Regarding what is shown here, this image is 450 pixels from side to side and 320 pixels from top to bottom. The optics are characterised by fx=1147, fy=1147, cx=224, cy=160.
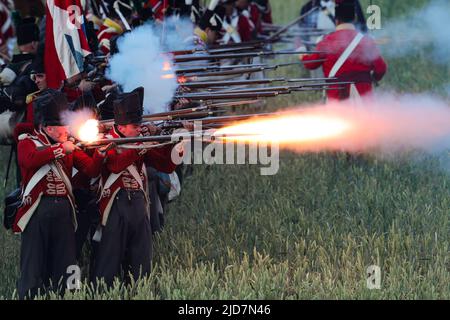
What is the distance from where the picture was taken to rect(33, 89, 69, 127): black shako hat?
9195mm

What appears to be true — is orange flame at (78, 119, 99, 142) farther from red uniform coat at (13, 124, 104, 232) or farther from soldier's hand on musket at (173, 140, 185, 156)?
soldier's hand on musket at (173, 140, 185, 156)

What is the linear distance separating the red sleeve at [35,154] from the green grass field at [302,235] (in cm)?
109

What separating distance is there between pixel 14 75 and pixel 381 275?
14.5ft

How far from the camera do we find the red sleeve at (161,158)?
9.63m

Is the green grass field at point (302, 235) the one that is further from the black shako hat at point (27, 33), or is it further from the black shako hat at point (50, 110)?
the black shako hat at point (27, 33)

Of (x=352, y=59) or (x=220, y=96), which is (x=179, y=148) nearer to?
(x=220, y=96)

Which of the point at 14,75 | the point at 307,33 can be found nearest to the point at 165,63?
the point at 14,75

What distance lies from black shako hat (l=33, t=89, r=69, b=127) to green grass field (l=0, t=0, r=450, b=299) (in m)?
1.41

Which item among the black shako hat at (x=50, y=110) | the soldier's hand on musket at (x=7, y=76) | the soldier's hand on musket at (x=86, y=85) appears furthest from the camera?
the soldier's hand on musket at (x=7, y=76)

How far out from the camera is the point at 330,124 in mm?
13344

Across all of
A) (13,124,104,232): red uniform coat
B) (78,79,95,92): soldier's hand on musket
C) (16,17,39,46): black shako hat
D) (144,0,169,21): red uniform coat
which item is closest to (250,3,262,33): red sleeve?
(144,0,169,21): red uniform coat

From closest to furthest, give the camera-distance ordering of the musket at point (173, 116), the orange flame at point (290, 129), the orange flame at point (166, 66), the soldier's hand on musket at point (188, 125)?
the soldier's hand on musket at point (188, 125) < the musket at point (173, 116) < the orange flame at point (290, 129) < the orange flame at point (166, 66)

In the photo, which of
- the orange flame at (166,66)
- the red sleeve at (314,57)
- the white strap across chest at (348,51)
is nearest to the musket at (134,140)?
the orange flame at (166,66)
